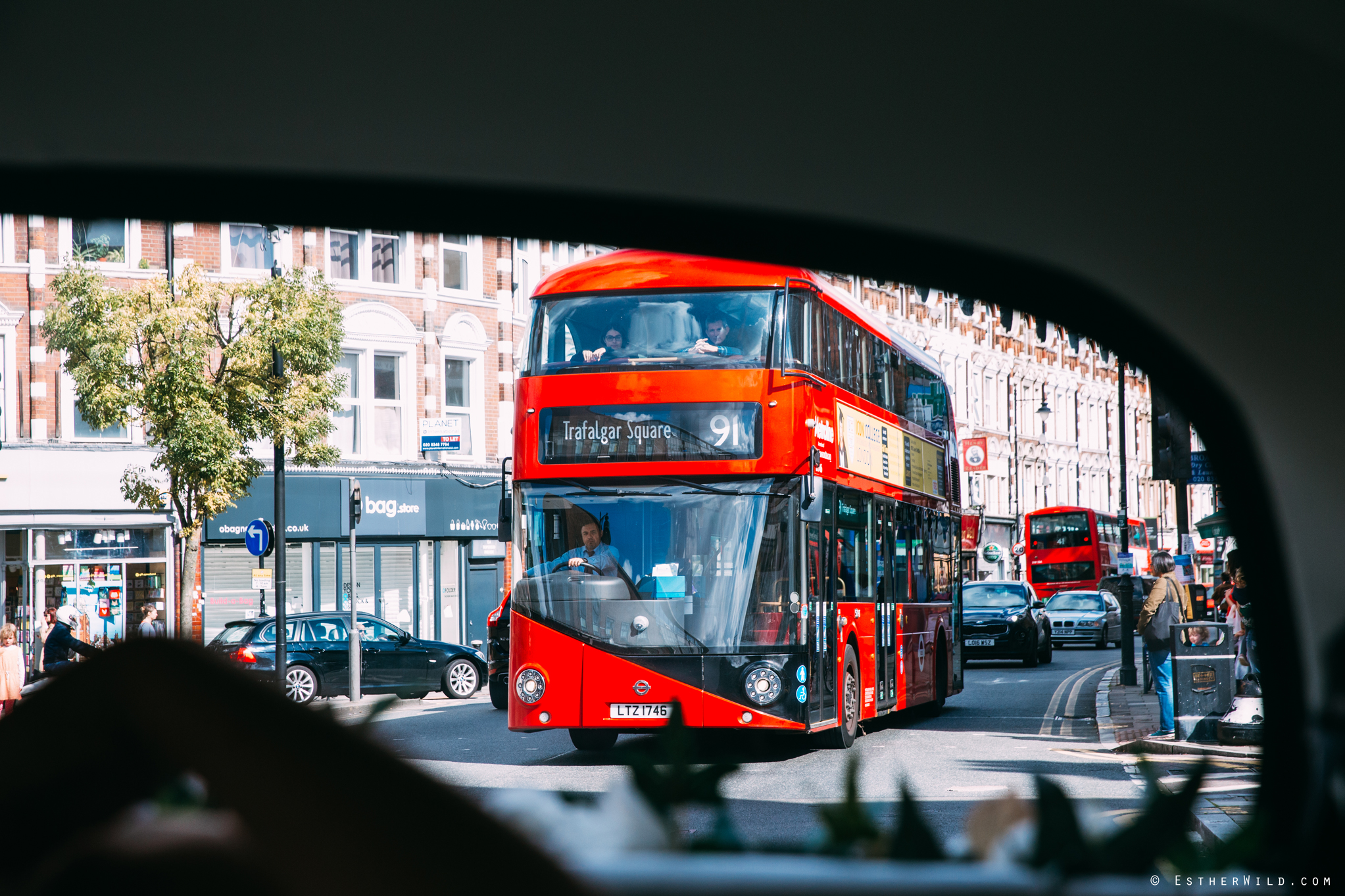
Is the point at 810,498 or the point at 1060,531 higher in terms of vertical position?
the point at 810,498

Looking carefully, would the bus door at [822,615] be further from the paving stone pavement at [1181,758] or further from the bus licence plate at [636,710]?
the paving stone pavement at [1181,758]

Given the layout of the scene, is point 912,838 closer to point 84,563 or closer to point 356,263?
point 84,563

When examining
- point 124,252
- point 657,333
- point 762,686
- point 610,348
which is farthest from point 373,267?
point 762,686

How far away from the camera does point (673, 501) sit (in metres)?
11.9

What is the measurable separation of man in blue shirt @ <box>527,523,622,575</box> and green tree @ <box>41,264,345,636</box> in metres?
10.8

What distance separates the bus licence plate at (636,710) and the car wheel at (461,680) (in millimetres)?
11359

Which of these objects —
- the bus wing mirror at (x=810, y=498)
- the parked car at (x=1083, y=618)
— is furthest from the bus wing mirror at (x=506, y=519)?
the parked car at (x=1083, y=618)

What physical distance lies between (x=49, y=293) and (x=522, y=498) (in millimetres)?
18290

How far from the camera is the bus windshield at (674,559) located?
38.9 ft

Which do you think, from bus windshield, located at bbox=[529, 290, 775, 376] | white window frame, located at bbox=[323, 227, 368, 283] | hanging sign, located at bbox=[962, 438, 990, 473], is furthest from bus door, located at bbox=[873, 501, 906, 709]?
hanging sign, located at bbox=[962, 438, 990, 473]

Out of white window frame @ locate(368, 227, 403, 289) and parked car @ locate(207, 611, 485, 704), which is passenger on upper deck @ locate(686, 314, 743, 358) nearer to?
parked car @ locate(207, 611, 485, 704)

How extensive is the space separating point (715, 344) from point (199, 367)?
1312cm

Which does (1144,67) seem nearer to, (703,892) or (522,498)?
(703,892)

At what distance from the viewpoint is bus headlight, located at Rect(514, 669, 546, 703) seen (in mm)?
12500
